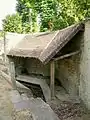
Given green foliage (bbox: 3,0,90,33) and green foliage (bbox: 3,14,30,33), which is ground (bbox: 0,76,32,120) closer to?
green foliage (bbox: 3,0,90,33)

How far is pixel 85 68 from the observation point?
28.9 ft

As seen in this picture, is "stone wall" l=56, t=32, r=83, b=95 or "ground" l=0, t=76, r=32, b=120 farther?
"stone wall" l=56, t=32, r=83, b=95

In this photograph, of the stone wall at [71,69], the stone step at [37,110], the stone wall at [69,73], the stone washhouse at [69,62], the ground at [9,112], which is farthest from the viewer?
the stone wall at [69,73]

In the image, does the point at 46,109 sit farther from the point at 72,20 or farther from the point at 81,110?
the point at 72,20

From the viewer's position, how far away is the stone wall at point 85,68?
8492mm

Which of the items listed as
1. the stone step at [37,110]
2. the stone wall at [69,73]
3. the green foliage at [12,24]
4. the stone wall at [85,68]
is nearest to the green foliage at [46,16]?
the green foliage at [12,24]

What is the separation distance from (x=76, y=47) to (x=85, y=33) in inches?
45.0

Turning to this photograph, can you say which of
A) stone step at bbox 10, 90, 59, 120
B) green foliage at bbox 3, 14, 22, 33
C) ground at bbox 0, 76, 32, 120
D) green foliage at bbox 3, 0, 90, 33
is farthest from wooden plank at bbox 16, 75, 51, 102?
green foliage at bbox 3, 14, 22, 33

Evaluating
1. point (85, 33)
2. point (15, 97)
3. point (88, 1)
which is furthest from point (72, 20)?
point (15, 97)

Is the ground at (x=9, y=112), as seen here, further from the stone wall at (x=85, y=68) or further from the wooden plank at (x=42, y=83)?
the wooden plank at (x=42, y=83)

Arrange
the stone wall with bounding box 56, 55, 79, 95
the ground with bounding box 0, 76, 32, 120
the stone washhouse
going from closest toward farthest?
the ground with bounding box 0, 76, 32, 120, the stone washhouse, the stone wall with bounding box 56, 55, 79, 95

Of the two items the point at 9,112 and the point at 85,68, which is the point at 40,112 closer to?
the point at 9,112

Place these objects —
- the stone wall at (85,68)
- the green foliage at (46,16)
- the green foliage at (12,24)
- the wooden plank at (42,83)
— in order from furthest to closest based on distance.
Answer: the green foliage at (12,24) < the green foliage at (46,16) < the wooden plank at (42,83) < the stone wall at (85,68)

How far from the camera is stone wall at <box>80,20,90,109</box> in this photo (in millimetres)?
8492
